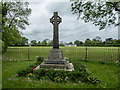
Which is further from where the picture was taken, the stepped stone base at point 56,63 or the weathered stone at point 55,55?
the weathered stone at point 55,55

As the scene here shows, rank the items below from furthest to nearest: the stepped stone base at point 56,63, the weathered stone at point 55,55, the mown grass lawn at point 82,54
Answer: the mown grass lawn at point 82,54
the weathered stone at point 55,55
the stepped stone base at point 56,63

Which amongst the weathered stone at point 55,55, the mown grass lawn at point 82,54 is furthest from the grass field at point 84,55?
the weathered stone at point 55,55

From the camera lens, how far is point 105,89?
2902 mm

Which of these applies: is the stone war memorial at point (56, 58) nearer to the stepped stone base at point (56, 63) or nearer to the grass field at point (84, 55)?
the stepped stone base at point (56, 63)

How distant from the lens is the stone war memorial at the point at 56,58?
15.0 ft

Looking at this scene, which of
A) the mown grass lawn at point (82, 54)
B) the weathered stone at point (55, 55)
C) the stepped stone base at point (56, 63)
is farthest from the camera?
the mown grass lawn at point (82, 54)

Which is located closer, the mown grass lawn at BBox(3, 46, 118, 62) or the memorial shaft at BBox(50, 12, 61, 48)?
the memorial shaft at BBox(50, 12, 61, 48)

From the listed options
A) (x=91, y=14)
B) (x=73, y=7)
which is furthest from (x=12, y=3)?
(x=91, y=14)

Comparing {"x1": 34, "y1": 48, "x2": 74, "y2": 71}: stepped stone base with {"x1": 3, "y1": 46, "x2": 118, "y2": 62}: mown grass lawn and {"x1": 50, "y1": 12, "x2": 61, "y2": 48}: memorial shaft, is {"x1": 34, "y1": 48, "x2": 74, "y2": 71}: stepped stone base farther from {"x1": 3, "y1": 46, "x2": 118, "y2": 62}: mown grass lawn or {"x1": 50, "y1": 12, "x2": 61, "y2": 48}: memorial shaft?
{"x1": 3, "y1": 46, "x2": 118, "y2": 62}: mown grass lawn

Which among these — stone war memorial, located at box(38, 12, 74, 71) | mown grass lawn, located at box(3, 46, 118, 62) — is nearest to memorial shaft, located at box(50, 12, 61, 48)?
stone war memorial, located at box(38, 12, 74, 71)

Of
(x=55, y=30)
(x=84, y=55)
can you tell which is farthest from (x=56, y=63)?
(x=84, y=55)

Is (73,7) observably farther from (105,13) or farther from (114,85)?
(114,85)

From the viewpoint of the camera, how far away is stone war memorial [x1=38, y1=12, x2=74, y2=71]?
15.0ft

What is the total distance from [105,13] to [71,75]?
7.00 meters
